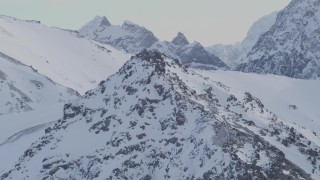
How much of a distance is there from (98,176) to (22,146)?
4488cm

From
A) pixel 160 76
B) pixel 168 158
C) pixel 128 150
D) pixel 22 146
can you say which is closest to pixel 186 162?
pixel 168 158

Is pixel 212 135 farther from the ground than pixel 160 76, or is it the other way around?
pixel 160 76

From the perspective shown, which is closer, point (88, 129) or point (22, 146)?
point (88, 129)

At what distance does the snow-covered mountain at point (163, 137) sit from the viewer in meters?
84.9

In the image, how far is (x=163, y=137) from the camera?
91.6m

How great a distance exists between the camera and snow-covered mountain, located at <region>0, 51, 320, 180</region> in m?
84.9

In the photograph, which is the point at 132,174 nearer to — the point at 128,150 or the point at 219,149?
the point at 128,150

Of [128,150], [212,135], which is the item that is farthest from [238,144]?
[128,150]

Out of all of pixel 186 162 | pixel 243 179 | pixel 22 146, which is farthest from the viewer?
pixel 22 146

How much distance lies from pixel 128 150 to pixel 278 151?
64.4ft

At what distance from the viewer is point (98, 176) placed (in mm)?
88562

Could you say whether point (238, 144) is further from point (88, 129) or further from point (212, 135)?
point (88, 129)

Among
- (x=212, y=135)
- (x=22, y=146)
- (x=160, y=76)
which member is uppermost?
(x=160, y=76)

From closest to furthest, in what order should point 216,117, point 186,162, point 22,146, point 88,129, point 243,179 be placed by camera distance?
1. point 243,179
2. point 186,162
3. point 216,117
4. point 88,129
5. point 22,146
